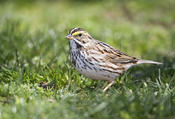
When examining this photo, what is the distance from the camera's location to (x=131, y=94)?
4.82 meters

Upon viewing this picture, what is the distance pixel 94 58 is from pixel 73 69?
2.12ft

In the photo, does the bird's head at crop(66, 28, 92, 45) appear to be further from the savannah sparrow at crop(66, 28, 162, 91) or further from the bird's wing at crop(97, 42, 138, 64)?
the bird's wing at crop(97, 42, 138, 64)

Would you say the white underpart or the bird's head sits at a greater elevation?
the bird's head

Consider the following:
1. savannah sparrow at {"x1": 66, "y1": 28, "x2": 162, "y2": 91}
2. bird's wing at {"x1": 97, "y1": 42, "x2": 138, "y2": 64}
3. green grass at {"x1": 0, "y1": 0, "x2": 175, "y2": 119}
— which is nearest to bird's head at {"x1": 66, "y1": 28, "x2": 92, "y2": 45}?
savannah sparrow at {"x1": 66, "y1": 28, "x2": 162, "y2": 91}

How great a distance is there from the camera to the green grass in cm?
437

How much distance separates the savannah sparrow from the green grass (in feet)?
0.74

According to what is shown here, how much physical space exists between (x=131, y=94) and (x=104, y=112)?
679 millimetres

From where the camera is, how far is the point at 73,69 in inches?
244

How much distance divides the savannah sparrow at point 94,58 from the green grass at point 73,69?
0.23 m

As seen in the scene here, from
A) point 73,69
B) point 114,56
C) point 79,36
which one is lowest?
point 73,69

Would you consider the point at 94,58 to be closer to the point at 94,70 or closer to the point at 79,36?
the point at 94,70

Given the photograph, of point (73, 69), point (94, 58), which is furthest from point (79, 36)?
point (73, 69)

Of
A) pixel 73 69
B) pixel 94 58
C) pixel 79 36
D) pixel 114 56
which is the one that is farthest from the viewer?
pixel 73 69

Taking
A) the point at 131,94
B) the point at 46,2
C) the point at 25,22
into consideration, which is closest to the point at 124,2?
the point at 46,2
